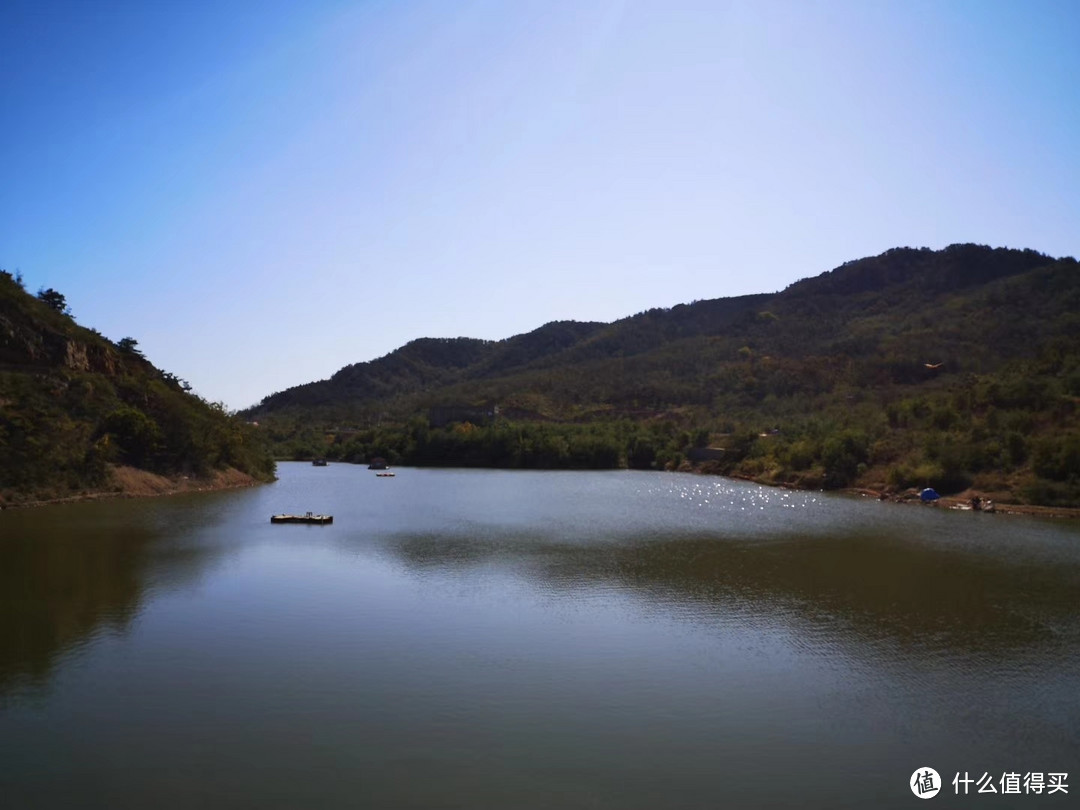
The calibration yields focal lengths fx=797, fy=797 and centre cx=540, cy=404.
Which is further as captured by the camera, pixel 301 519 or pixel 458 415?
pixel 458 415

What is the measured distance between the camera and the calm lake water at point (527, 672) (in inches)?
399

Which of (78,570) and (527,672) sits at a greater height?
(78,570)

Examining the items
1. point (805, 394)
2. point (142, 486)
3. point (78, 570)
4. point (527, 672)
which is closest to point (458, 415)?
point (805, 394)

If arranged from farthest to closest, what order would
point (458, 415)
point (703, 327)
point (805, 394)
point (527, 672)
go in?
point (703, 327) → point (458, 415) → point (805, 394) → point (527, 672)

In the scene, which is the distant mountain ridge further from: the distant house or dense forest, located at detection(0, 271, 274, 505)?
dense forest, located at detection(0, 271, 274, 505)

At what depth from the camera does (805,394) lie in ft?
309

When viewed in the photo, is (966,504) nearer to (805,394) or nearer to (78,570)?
(78,570)

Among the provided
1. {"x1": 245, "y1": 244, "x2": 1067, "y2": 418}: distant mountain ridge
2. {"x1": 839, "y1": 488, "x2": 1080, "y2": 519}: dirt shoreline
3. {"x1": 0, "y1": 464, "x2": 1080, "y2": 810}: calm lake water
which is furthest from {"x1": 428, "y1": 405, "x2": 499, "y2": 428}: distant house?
{"x1": 0, "y1": 464, "x2": 1080, "y2": 810}: calm lake water

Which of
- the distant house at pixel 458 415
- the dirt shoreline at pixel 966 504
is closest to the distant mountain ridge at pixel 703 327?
the distant house at pixel 458 415

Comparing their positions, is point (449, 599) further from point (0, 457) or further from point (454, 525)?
point (0, 457)

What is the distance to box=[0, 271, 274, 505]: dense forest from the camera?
40.3m

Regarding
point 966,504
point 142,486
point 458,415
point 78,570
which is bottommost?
point 966,504

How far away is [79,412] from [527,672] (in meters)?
42.2

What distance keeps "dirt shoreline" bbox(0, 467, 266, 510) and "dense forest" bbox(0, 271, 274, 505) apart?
0.98ft
